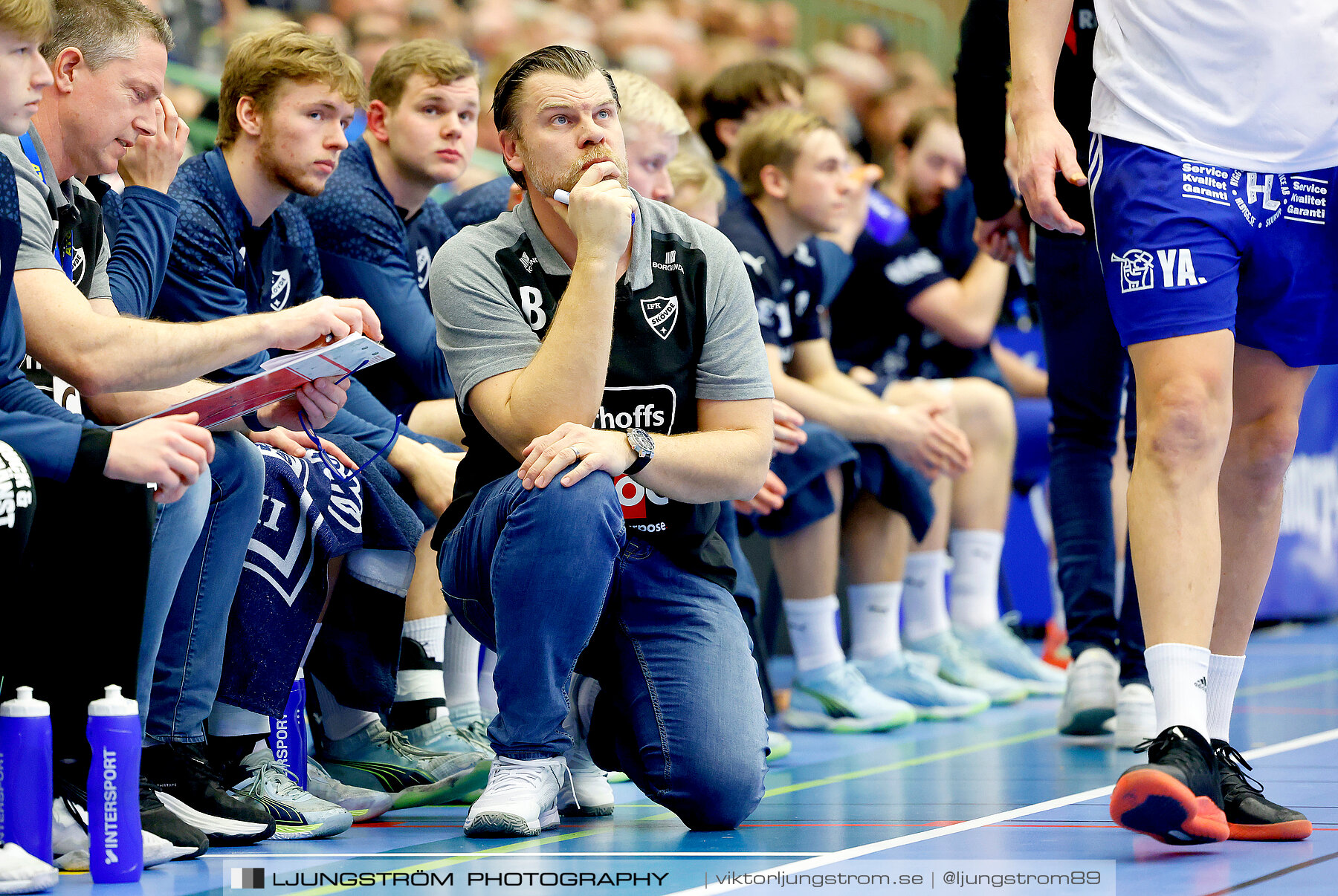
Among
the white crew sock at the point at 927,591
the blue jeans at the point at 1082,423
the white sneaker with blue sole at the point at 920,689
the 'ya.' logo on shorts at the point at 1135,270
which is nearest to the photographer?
the 'ya.' logo on shorts at the point at 1135,270

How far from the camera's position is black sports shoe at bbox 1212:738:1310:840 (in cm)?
244

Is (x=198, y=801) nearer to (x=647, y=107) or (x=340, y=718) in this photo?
(x=340, y=718)

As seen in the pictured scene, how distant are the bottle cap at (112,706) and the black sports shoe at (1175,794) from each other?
4.60 feet

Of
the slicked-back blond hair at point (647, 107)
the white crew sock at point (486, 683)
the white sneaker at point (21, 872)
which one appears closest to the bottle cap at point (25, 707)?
the white sneaker at point (21, 872)

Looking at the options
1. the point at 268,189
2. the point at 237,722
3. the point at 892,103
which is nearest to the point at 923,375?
the point at 268,189

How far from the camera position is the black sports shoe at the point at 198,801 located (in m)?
2.58

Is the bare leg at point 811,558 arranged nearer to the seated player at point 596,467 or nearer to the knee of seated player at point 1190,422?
the seated player at point 596,467

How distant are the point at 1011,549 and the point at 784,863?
Answer: 437cm

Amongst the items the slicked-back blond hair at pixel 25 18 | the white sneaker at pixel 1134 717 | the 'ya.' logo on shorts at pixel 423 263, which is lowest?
the white sneaker at pixel 1134 717

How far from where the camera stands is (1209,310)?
252 cm

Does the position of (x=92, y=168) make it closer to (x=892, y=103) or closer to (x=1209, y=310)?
(x=1209, y=310)

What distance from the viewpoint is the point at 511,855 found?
2.41 metres

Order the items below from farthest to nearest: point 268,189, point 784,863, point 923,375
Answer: point 923,375 < point 268,189 < point 784,863

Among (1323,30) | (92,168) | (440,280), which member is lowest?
(440,280)
